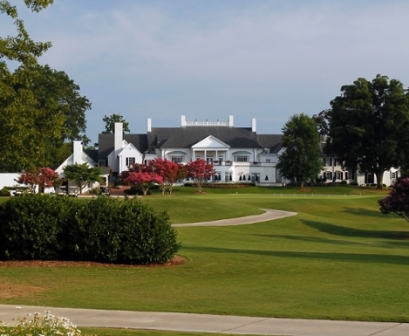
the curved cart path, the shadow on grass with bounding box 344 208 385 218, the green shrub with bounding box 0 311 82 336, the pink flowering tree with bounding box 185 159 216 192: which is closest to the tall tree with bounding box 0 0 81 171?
the green shrub with bounding box 0 311 82 336

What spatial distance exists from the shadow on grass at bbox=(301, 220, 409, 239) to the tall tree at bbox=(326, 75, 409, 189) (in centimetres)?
4581

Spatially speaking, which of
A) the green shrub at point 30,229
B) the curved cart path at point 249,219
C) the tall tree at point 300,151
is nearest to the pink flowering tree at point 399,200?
the curved cart path at point 249,219

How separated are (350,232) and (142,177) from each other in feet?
109

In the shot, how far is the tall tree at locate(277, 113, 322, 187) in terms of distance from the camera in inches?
3511

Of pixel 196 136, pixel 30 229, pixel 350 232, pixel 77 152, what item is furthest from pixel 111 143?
pixel 30 229

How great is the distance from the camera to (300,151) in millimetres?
89688

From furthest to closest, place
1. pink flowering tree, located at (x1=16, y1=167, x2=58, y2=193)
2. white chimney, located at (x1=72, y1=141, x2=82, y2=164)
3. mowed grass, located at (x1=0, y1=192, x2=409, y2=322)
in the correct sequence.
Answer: white chimney, located at (x1=72, y1=141, x2=82, y2=164), pink flowering tree, located at (x1=16, y1=167, x2=58, y2=193), mowed grass, located at (x1=0, y1=192, x2=409, y2=322)

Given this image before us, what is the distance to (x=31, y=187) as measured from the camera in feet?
243

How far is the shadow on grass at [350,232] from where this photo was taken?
135 ft

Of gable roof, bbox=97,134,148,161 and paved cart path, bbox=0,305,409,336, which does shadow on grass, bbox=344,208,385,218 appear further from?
gable roof, bbox=97,134,148,161

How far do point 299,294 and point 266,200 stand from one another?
153 ft

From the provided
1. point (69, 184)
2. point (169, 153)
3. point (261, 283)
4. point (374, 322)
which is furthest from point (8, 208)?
point (169, 153)

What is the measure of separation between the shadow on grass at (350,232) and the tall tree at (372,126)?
45.8 m

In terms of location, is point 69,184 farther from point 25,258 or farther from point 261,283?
point 261,283
